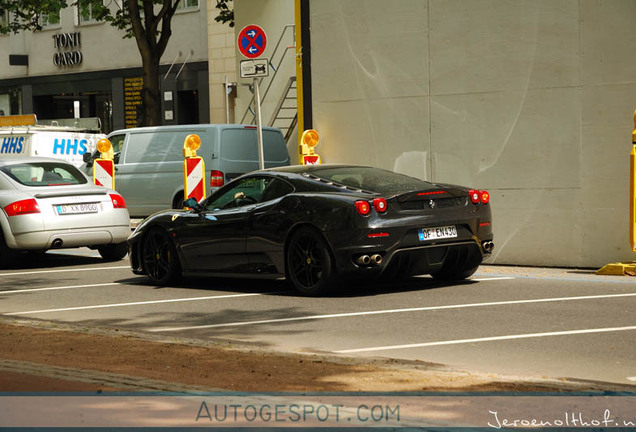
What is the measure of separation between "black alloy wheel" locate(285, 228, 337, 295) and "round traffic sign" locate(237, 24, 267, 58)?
628 cm

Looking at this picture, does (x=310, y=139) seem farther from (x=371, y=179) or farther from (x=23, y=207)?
(x=371, y=179)

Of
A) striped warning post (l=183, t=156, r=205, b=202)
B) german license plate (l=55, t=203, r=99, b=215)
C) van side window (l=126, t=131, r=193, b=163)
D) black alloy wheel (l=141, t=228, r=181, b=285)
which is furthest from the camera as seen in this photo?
van side window (l=126, t=131, r=193, b=163)

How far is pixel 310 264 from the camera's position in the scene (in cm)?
1149

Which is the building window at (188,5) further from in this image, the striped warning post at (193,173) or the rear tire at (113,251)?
the rear tire at (113,251)

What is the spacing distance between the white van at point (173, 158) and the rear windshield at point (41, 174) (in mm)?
4021

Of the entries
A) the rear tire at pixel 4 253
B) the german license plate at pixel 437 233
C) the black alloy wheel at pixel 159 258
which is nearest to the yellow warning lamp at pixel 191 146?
the rear tire at pixel 4 253

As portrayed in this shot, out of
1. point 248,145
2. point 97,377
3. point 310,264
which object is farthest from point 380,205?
point 248,145

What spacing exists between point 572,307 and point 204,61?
26101 millimetres

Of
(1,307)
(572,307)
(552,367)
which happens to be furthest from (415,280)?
(552,367)

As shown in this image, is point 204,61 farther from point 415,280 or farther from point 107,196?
point 415,280

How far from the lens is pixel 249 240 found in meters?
12.1

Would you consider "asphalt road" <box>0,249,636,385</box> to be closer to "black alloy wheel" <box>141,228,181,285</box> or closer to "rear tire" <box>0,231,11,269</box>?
"black alloy wheel" <box>141,228,181,285</box>

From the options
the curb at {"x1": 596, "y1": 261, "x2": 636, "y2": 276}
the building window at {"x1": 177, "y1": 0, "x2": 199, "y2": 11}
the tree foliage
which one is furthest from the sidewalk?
the building window at {"x1": 177, "y1": 0, "x2": 199, "y2": 11}

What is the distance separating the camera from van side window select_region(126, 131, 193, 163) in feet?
68.4
